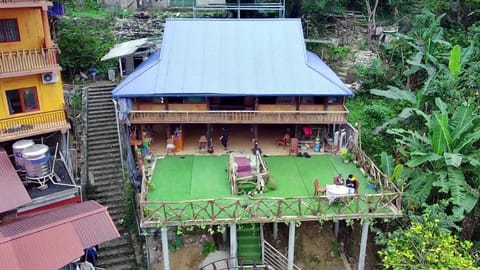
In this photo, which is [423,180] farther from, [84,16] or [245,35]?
[84,16]

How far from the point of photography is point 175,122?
890 inches

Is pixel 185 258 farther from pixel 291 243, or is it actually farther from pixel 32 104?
pixel 32 104

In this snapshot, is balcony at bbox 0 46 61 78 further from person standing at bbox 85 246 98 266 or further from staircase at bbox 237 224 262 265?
staircase at bbox 237 224 262 265

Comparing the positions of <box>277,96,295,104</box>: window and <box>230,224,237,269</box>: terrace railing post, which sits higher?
<box>277,96,295,104</box>: window

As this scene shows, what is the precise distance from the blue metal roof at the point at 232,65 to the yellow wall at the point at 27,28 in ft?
14.3

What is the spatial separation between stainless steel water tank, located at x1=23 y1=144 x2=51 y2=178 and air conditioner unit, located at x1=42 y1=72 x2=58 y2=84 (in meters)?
3.32

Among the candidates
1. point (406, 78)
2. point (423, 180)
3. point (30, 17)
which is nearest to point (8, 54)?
point (30, 17)

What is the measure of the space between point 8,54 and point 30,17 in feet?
7.31

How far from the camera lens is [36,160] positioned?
18.4m

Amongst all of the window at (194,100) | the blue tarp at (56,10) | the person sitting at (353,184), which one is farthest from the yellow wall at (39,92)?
the person sitting at (353,184)

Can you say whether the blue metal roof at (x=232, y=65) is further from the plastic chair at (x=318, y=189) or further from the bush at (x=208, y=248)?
the bush at (x=208, y=248)

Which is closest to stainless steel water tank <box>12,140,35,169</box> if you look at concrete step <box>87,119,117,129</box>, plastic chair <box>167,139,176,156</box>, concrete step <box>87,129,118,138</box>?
concrete step <box>87,129,118,138</box>

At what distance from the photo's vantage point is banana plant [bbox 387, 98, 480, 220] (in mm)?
16562

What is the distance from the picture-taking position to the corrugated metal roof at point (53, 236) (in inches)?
577
